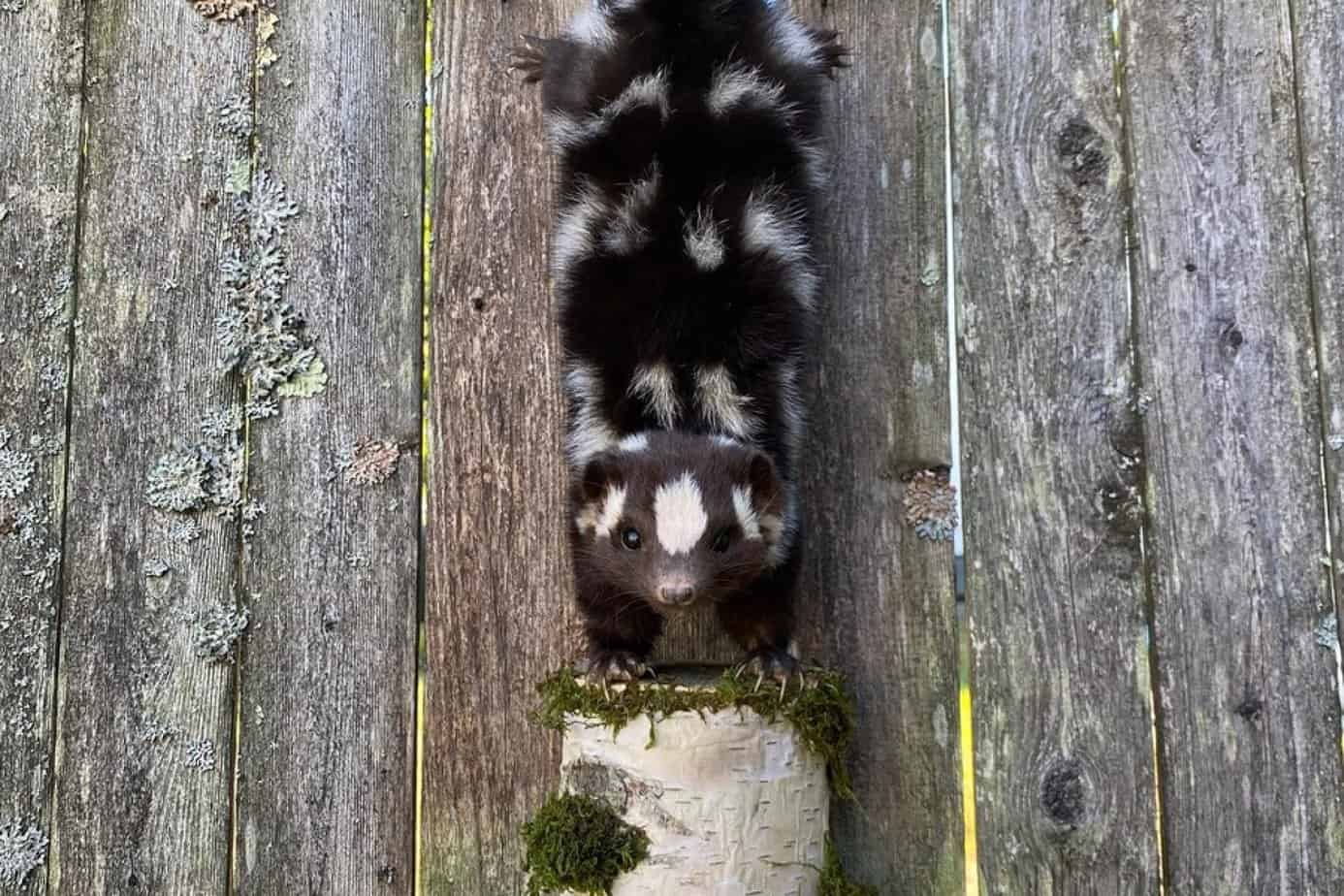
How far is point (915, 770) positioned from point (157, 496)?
2.22m

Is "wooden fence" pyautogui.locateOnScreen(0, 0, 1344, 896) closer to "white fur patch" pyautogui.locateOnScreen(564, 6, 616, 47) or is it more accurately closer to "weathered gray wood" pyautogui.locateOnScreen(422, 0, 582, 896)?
"weathered gray wood" pyautogui.locateOnScreen(422, 0, 582, 896)

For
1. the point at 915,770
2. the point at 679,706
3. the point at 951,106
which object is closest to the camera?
the point at 679,706

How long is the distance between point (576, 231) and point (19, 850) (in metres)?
2.24

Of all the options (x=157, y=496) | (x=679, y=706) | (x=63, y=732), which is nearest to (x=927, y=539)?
(x=679, y=706)

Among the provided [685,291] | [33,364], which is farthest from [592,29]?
[33,364]

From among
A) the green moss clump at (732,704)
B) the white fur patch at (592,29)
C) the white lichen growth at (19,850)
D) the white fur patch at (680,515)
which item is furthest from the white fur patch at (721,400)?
the white lichen growth at (19,850)

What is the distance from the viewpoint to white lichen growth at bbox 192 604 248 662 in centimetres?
324

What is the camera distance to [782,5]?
11.1 ft

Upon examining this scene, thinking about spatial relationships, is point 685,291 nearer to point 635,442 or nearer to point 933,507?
point 635,442

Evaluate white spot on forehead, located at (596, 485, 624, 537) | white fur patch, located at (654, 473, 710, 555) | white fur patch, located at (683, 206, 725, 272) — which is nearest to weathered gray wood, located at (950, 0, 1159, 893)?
white fur patch, located at (683, 206, 725, 272)

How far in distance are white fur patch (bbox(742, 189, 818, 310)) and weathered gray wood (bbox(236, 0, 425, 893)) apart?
1.00 metres

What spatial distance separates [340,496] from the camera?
3322mm

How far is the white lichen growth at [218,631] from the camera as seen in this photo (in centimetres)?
324

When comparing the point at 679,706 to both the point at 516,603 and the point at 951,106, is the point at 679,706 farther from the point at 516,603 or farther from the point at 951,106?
the point at 951,106
